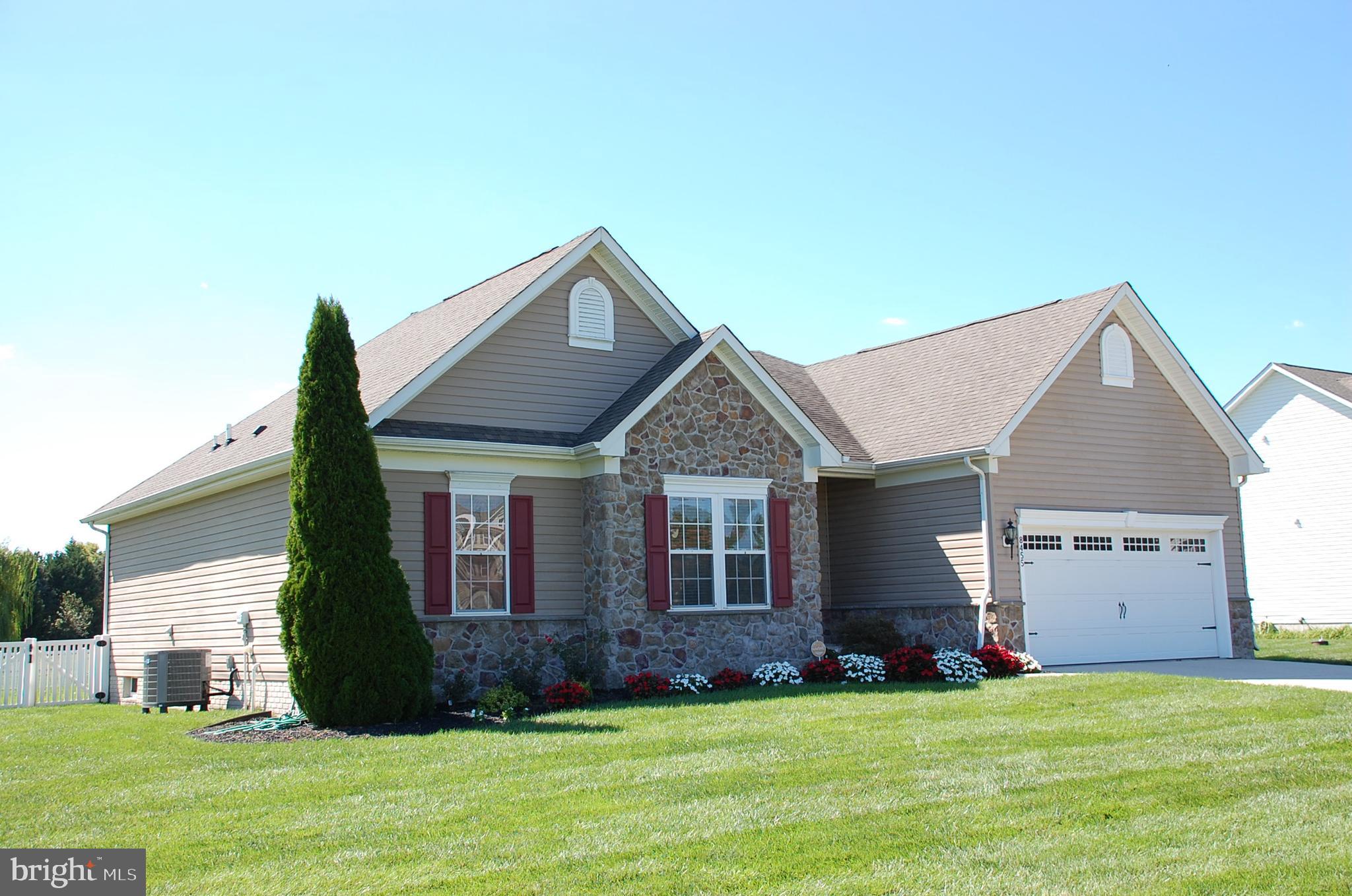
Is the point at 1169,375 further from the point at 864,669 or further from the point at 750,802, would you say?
the point at 750,802

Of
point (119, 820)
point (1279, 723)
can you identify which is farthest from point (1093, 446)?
point (119, 820)

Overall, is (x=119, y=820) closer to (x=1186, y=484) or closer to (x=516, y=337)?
(x=516, y=337)

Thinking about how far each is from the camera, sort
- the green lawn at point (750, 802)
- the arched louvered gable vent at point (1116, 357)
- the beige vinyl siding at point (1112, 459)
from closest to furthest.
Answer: the green lawn at point (750, 802)
the beige vinyl siding at point (1112, 459)
the arched louvered gable vent at point (1116, 357)

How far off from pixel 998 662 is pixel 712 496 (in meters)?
4.56

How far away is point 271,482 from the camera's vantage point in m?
15.1

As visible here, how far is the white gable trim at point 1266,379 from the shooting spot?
27.5 metres

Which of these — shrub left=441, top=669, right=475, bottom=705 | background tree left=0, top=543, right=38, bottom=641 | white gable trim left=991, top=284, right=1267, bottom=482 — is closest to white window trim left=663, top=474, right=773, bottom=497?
shrub left=441, top=669, right=475, bottom=705

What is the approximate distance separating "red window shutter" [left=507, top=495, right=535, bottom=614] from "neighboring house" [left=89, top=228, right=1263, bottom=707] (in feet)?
0.13

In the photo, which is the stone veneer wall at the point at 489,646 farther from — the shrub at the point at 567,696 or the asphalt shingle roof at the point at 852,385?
the asphalt shingle roof at the point at 852,385

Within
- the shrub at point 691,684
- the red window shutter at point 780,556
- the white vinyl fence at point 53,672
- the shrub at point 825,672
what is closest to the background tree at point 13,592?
the white vinyl fence at point 53,672

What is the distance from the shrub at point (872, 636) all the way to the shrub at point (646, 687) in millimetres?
4438

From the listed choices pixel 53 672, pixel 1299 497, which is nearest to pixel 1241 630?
pixel 1299 497

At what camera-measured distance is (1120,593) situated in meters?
18.7

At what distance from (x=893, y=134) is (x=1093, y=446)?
643 centimetres
